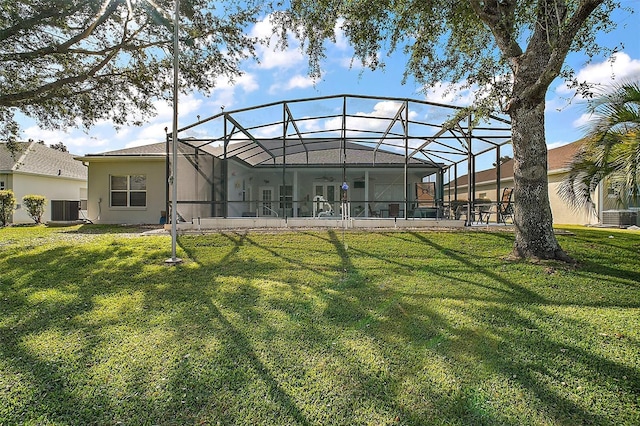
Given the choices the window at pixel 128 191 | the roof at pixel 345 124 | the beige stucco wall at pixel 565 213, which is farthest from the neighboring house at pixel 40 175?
the beige stucco wall at pixel 565 213

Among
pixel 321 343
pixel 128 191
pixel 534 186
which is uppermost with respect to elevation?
pixel 128 191

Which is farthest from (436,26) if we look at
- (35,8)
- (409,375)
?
(35,8)

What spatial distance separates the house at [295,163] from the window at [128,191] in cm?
4

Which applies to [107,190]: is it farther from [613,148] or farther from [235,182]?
A: [613,148]

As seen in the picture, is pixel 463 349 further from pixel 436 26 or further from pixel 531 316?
pixel 436 26

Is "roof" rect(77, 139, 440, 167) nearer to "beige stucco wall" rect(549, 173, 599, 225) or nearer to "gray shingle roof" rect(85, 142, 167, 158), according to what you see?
"gray shingle roof" rect(85, 142, 167, 158)

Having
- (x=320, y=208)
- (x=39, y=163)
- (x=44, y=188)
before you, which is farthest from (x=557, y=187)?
(x=39, y=163)

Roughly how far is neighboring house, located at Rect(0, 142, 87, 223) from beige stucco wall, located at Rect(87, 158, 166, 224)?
3.62 meters

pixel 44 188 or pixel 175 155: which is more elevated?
pixel 44 188

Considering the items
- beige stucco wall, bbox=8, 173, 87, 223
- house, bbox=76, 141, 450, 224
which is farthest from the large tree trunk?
beige stucco wall, bbox=8, 173, 87, 223

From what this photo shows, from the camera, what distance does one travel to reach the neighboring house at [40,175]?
17641 millimetres

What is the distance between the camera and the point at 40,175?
62.5 ft

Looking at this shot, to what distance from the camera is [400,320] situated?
3820mm

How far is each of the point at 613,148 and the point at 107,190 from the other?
16.8 m
